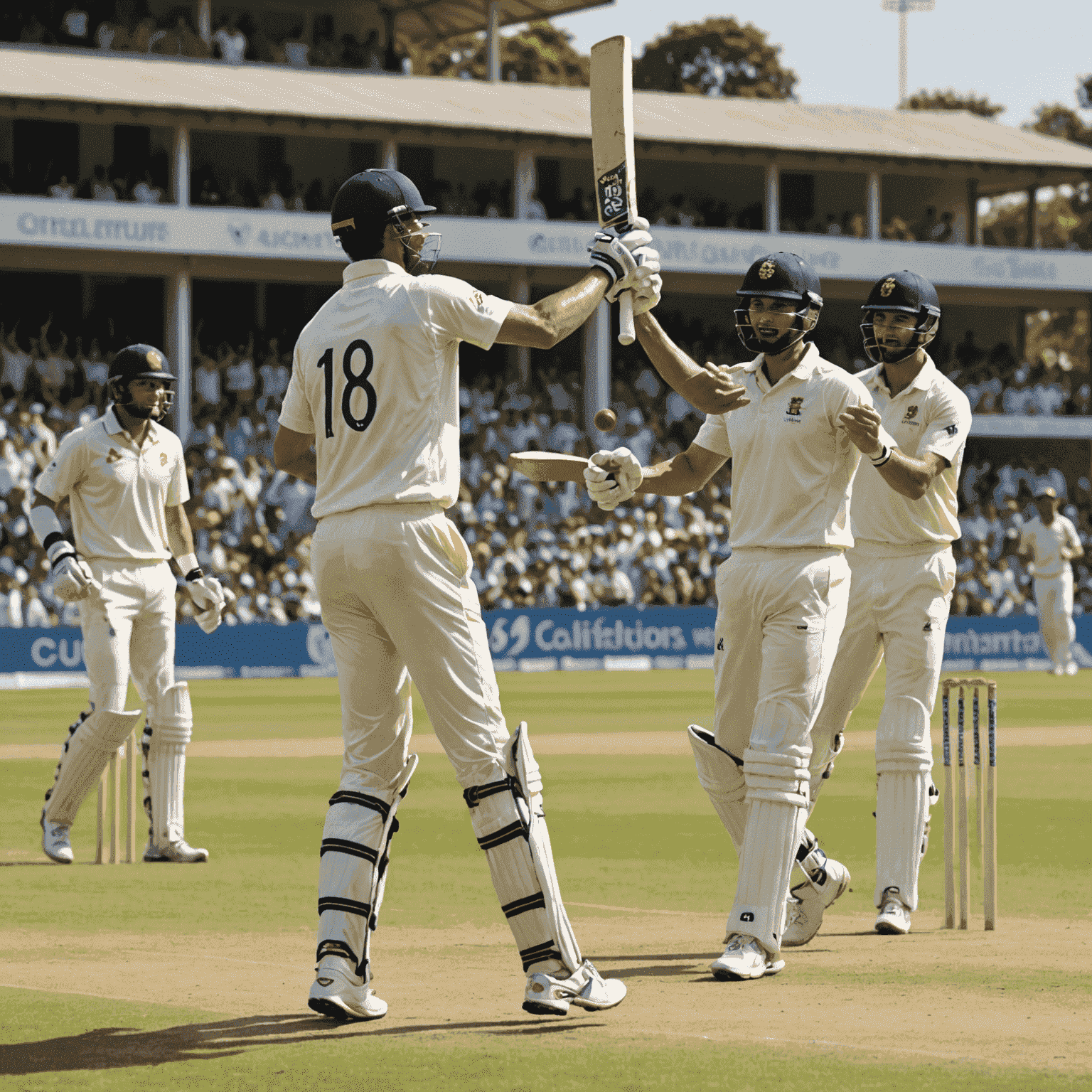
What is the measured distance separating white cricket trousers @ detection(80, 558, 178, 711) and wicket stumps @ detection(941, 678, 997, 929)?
437cm

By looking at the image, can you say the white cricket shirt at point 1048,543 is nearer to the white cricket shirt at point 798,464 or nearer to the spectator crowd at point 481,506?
the spectator crowd at point 481,506

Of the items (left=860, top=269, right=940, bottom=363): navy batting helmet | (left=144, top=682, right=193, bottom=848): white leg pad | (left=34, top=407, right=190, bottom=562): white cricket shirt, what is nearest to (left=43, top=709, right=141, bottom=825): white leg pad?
(left=144, top=682, right=193, bottom=848): white leg pad

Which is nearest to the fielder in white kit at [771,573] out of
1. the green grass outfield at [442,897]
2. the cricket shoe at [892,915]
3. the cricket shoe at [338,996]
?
the green grass outfield at [442,897]

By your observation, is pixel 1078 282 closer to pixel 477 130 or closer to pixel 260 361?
pixel 477 130

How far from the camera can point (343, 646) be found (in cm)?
640

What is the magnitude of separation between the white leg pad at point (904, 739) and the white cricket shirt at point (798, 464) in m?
1.22

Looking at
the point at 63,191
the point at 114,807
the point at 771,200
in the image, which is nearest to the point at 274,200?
the point at 63,191

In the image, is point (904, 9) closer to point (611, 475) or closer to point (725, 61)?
point (725, 61)

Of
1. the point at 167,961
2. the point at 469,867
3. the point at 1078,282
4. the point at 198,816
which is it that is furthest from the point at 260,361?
the point at 167,961

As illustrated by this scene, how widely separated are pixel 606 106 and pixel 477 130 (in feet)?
117

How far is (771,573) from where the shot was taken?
7312 millimetres

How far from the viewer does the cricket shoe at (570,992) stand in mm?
6137

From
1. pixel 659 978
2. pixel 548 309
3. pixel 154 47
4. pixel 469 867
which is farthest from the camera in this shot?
pixel 154 47

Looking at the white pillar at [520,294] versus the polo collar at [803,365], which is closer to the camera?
the polo collar at [803,365]
